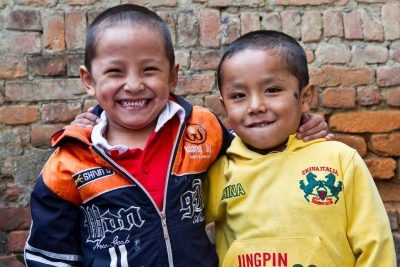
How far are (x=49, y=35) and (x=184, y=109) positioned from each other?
1515 mm

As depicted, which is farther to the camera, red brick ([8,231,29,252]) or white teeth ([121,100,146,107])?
red brick ([8,231,29,252])

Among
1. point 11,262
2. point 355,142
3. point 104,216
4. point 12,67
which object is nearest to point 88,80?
point 104,216

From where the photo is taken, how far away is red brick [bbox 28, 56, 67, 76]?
330 cm

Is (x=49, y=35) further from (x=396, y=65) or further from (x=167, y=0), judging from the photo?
(x=396, y=65)

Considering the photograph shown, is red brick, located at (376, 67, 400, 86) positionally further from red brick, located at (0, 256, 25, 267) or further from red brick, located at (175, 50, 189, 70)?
red brick, located at (0, 256, 25, 267)

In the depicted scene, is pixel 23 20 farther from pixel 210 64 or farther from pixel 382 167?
pixel 382 167

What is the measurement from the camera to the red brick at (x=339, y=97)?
3.37 metres

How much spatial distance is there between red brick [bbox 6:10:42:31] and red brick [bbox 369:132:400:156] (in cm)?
199

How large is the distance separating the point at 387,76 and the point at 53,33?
75.1 inches

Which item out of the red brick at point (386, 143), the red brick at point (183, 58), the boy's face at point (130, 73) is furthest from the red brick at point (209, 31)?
the boy's face at point (130, 73)

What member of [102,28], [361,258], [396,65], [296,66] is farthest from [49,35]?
[361,258]

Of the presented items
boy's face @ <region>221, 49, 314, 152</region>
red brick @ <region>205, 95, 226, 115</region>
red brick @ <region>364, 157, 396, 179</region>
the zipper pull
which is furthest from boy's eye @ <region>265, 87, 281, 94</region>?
red brick @ <region>364, 157, 396, 179</region>

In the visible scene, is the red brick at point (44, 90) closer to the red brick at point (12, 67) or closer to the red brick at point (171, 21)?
the red brick at point (12, 67)

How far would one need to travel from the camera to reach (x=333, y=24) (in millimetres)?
3377
